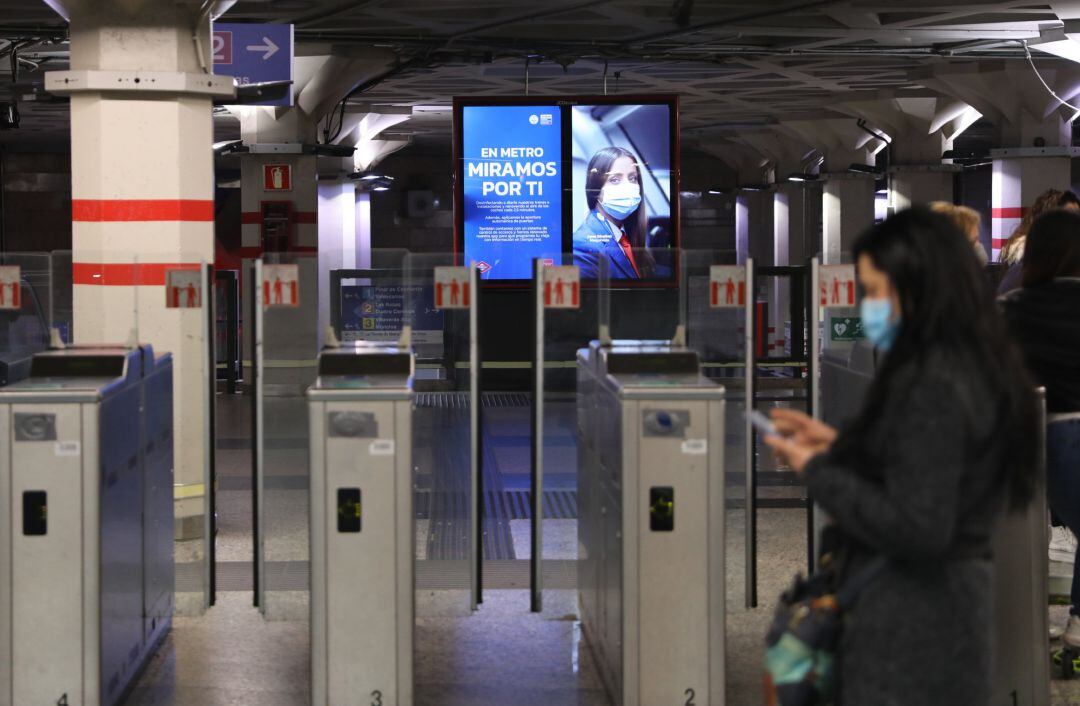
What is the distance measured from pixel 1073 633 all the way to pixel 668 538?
5.76ft

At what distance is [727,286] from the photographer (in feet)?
18.9

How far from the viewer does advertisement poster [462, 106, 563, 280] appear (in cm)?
1372

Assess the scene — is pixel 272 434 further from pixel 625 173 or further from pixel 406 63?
pixel 406 63

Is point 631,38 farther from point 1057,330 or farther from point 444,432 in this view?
point 1057,330

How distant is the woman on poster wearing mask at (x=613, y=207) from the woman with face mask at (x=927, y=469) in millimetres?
10783

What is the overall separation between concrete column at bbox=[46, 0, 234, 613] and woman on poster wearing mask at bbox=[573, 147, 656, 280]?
20.6 feet

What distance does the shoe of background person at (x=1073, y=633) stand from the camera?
5324 millimetres

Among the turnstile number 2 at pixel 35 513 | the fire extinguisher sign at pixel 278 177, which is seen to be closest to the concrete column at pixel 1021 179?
the fire extinguisher sign at pixel 278 177

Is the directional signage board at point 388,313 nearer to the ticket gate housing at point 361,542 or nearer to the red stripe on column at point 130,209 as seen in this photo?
the red stripe on column at point 130,209

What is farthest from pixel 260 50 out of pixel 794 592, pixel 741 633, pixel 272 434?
pixel 794 592

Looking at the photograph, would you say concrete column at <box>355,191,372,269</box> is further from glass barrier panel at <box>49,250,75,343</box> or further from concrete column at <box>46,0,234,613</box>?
concrete column at <box>46,0,234,613</box>

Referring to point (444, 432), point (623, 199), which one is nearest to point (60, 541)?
point (444, 432)

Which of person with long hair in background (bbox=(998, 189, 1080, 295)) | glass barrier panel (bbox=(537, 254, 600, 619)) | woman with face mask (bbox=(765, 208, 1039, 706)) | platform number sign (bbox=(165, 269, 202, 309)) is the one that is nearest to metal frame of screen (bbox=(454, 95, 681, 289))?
glass barrier panel (bbox=(537, 254, 600, 619))

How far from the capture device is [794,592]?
118 inches
